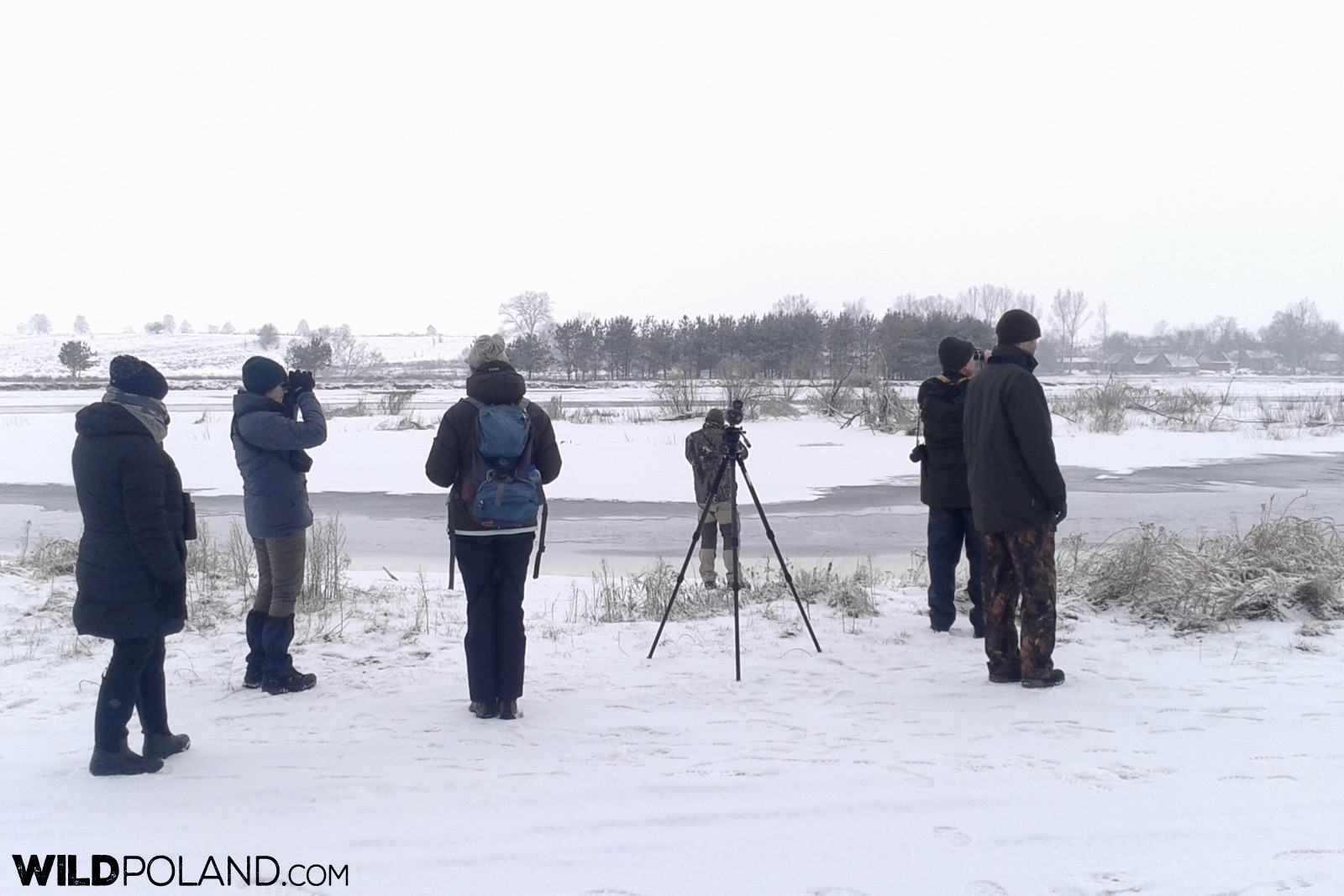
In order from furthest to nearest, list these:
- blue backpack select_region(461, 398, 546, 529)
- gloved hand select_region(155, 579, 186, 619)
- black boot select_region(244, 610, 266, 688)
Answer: black boot select_region(244, 610, 266, 688) < blue backpack select_region(461, 398, 546, 529) < gloved hand select_region(155, 579, 186, 619)

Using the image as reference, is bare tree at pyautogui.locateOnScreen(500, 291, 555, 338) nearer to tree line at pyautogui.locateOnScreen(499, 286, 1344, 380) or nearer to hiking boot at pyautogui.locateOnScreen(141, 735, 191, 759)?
tree line at pyautogui.locateOnScreen(499, 286, 1344, 380)

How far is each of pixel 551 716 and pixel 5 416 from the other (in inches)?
1373

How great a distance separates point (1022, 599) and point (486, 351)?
3248mm

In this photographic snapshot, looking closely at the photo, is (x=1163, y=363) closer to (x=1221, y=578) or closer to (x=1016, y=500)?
(x=1221, y=578)

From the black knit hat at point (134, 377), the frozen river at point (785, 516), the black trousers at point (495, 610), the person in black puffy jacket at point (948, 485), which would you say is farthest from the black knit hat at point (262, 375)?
the frozen river at point (785, 516)

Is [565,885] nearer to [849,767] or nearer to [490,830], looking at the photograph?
[490,830]

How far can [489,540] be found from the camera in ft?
15.8

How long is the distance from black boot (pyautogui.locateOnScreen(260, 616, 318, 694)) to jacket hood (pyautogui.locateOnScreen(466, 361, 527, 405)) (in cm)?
186

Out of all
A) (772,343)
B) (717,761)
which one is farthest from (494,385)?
(772,343)

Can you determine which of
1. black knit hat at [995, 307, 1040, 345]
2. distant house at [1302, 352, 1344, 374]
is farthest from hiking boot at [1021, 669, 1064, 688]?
distant house at [1302, 352, 1344, 374]

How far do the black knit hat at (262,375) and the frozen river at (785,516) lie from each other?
5.03 meters

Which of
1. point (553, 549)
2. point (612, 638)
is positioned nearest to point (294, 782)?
point (612, 638)

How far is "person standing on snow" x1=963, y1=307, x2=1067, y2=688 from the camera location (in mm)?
5168

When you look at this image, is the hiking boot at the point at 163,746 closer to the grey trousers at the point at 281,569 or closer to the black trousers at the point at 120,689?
the black trousers at the point at 120,689
